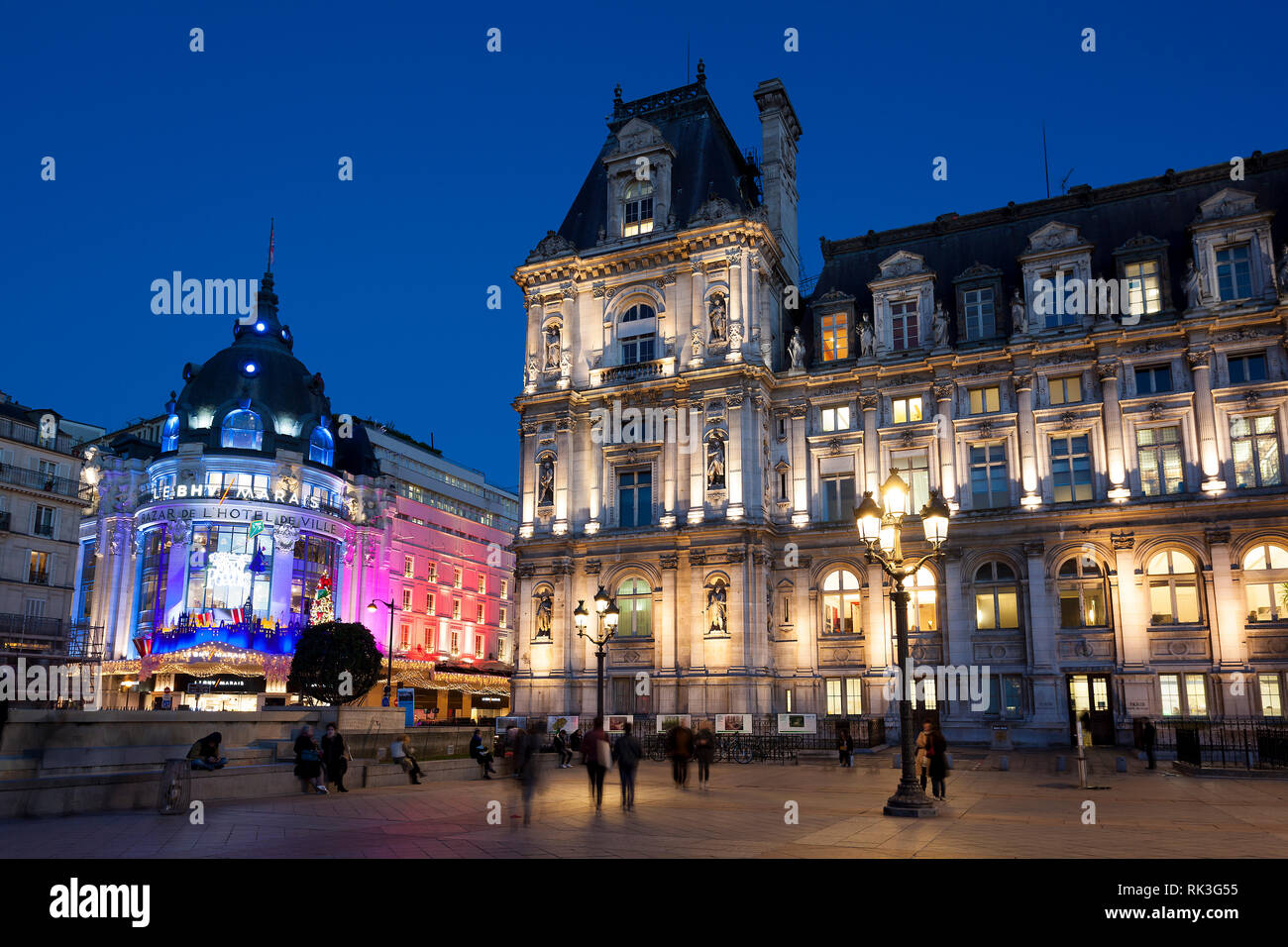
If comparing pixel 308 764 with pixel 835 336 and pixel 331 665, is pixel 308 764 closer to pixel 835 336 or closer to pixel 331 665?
pixel 331 665


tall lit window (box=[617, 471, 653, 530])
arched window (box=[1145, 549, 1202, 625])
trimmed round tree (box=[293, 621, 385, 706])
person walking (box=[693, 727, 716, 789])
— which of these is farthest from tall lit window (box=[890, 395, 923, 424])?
trimmed round tree (box=[293, 621, 385, 706])

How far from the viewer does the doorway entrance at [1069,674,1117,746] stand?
3912 cm

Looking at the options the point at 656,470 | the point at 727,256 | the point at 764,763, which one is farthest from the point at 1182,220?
the point at 764,763

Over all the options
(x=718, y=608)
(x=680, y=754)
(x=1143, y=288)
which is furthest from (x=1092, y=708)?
(x=680, y=754)

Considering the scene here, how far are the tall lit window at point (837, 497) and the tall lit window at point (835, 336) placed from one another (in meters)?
5.98

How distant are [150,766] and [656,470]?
28.8m

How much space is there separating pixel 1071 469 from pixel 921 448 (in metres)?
6.31

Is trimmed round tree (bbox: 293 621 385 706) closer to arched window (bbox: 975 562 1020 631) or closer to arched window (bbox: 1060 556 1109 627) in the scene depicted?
arched window (bbox: 975 562 1020 631)

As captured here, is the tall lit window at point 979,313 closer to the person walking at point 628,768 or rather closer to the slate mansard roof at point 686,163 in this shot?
the slate mansard roof at point 686,163

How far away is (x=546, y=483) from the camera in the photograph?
163 ft

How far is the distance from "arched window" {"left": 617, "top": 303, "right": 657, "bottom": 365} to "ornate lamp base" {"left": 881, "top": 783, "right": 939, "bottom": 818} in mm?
32835

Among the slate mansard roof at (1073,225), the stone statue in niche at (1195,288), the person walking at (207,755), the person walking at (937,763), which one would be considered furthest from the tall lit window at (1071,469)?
the person walking at (207,755)

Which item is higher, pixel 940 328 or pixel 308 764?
pixel 940 328

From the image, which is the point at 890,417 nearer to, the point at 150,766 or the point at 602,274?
the point at 602,274
